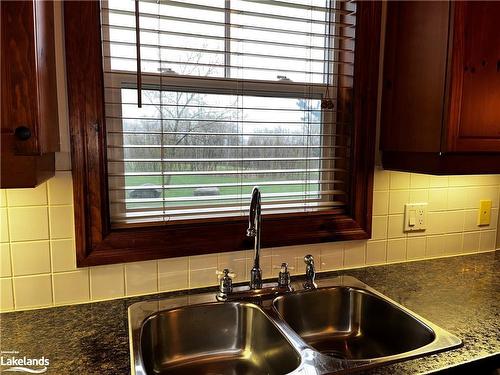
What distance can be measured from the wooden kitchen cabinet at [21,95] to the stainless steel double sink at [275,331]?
49cm

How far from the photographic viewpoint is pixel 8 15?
737mm

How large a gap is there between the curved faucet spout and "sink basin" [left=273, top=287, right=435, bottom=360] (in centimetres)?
9

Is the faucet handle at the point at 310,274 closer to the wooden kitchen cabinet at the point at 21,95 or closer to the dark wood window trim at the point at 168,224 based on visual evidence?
the dark wood window trim at the point at 168,224

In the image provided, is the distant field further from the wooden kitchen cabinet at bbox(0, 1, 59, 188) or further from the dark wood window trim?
the wooden kitchen cabinet at bbox(0, 1, 59, 188)

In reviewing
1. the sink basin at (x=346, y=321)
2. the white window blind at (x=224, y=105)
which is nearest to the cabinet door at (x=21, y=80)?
the white window blind at (x=224, y=105)

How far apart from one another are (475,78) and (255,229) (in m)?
→ 0.85

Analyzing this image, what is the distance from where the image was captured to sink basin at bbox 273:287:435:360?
1154 mm

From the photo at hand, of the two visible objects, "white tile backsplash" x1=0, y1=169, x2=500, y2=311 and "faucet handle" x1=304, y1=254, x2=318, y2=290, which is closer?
"white tile backsplash" x1=0, y1=169, x2=500, y2=311

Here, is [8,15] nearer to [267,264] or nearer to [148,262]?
[148,262]

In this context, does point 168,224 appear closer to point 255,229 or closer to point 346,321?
point 255,229

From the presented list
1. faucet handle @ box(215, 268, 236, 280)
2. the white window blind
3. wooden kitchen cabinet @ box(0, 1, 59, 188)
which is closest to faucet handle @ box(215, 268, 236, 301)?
faucet handle @ box(215, 268, 236, 280)

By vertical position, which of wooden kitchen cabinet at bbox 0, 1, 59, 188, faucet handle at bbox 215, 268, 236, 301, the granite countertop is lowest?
the granite countertop

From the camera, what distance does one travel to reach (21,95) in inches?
30.0

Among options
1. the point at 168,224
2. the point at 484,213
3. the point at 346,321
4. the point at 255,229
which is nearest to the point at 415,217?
the point at 484,213
